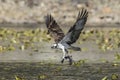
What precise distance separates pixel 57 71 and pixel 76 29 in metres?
1.54

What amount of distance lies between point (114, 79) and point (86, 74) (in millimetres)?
1462

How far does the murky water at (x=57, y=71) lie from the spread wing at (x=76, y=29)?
99 cm

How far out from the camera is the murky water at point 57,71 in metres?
18.5

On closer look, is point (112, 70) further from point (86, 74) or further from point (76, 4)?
point (76, 4)

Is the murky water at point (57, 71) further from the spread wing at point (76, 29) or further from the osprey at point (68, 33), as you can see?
the spread wing at point (76, 29)

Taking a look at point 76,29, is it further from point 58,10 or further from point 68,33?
point 58,10

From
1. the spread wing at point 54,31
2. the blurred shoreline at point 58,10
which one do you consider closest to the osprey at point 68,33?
the spread wing at point 54,31

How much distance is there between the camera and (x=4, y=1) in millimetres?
63531

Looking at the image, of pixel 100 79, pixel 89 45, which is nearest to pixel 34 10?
pixel 89 45

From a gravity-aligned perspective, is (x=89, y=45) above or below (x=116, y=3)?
below

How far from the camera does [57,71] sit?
20094 millimetres

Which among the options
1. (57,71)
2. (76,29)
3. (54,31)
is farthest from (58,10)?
(57,71)

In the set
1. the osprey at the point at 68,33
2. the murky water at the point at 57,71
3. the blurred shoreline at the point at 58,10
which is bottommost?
the murky water at the point at 57,71

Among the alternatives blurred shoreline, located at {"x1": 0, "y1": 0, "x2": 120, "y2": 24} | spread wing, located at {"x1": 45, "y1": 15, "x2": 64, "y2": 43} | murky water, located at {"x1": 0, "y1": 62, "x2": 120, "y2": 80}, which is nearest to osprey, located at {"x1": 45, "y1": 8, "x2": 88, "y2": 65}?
spread wing, located at {"x1": 45, "y1": 15, "x2": 64, "y2": 43}
